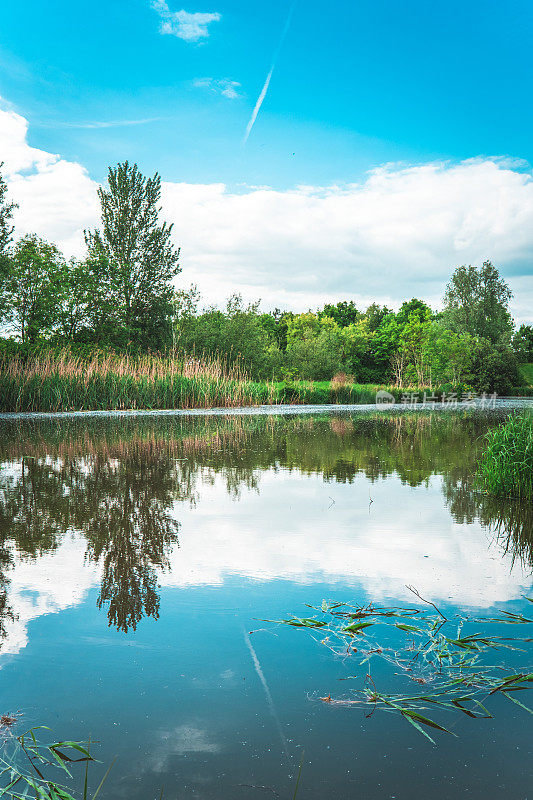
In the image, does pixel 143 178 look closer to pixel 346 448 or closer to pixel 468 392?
pixel 468 392

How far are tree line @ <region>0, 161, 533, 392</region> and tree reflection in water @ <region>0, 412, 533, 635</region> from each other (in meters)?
17.7

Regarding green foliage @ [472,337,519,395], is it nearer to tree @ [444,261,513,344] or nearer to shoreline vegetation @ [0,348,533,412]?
tree @ [444,261,513,344]

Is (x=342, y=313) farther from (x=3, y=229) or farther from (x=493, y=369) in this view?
(x=3, y=229)

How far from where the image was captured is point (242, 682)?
6.81 feet

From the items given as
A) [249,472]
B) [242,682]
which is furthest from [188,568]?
[249,472]

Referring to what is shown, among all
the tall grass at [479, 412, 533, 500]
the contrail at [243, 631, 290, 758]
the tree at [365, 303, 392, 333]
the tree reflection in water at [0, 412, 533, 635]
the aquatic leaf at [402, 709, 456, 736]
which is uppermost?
the tree at [365, 303, 392, 333]

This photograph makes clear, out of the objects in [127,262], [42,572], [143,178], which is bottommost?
[42,572]

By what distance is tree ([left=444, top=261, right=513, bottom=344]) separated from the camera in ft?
179

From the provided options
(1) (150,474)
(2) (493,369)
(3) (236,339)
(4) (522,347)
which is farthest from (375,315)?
(1) (150,474)

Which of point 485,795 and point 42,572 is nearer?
point 485,795

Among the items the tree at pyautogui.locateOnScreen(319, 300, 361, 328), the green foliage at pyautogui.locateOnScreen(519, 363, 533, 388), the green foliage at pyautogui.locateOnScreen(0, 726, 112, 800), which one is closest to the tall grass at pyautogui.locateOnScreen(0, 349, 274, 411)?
the green foliage at pyautogui.locateOnScreen(0, 726, 112, 800)

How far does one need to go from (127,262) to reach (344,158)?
21510mm

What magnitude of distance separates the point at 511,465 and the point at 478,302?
2157 inches

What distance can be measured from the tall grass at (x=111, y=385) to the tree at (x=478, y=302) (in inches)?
1502
